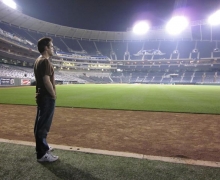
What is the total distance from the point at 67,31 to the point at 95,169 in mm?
79849

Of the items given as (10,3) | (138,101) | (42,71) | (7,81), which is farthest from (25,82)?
(42,71)

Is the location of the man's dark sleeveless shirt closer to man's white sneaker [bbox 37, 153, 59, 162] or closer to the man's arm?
the man's arm

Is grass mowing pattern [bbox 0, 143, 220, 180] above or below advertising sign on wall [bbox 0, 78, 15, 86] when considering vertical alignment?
below

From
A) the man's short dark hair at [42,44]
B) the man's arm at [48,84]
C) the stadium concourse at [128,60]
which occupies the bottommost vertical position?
the man's arm at [48,84]

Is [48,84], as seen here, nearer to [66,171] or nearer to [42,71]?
[42,71]

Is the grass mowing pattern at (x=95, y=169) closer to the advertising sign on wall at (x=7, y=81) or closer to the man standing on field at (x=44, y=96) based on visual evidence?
the man standing on field at (x=44, y=96)

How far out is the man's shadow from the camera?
2.48 meters

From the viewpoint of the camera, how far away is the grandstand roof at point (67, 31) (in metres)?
54.8

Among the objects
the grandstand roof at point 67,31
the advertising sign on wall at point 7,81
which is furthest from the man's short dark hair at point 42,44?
the grandstand roof at point 67,31

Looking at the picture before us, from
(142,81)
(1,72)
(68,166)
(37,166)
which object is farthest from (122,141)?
(142,81)

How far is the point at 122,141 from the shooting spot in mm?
4328

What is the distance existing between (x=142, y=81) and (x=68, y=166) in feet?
241

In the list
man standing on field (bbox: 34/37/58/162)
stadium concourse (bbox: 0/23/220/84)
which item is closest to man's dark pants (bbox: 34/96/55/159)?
man standing on field (bbox: 34/37/58/162)

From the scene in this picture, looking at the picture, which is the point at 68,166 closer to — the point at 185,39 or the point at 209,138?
the point at 209,138
